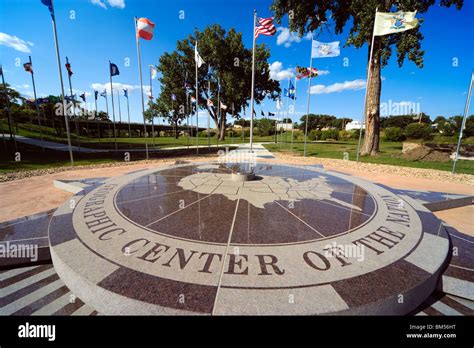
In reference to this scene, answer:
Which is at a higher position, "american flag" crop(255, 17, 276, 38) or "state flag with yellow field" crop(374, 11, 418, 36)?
"state flag with yellow field" crop(374, 11, 418, 36)

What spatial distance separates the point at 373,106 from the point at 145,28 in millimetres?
19989

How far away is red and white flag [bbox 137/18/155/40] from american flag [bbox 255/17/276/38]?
7090 mm

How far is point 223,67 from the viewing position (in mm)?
37344

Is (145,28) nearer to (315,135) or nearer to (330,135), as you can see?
(330,135)

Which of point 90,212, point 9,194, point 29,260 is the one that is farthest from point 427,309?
point 9,194

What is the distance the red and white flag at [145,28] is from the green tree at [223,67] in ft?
67.4

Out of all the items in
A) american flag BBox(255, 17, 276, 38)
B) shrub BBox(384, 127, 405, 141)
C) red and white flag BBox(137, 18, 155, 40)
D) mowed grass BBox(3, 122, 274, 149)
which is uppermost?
red and white flag BBox(137, 18, 155, 40)

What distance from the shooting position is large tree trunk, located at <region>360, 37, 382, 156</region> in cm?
1895

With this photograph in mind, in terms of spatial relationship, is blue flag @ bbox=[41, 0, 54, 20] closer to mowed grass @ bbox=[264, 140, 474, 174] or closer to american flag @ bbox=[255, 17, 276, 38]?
american flag @ bbox=[255, 17, 276, 38]

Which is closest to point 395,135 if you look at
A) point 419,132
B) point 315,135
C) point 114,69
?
point 419,132

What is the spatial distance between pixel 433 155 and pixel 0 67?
125 feet

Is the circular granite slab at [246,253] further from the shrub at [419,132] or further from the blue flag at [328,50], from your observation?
the shrub at [419,132]

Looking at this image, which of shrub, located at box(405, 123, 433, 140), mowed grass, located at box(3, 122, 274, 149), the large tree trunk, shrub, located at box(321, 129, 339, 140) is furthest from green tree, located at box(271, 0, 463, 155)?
shrub, located at box(321, 129, 339, 140)
